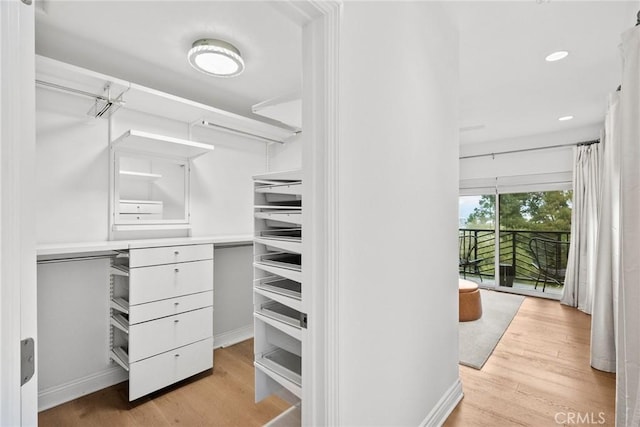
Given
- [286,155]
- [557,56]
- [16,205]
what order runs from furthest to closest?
[286,155] < [557,56] < [16,205]

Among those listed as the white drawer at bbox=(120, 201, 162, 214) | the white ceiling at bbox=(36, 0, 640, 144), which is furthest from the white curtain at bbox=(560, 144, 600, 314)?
the white drawer at bbox=(120, 201, 162, 214)

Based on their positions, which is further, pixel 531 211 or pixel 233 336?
pixel 531 211

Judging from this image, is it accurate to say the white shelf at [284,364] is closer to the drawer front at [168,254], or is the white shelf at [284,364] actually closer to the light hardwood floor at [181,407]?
the light hardwood floor at [181,407]

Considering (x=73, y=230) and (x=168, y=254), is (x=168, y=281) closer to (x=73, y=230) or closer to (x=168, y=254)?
(x=168, y=254)

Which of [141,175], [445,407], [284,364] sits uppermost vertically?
[141,175]

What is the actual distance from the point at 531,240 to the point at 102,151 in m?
5.51

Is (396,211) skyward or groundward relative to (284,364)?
skyward

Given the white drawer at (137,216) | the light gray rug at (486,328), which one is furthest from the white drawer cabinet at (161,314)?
the light gray rug at (486,328)

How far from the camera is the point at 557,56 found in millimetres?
2336

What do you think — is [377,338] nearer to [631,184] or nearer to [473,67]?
[631,184]

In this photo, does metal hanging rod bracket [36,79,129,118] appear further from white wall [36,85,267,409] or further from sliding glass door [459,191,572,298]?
sliding glass door [459,191,572,298]

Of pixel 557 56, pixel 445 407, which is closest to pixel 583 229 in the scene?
pixel 557 56

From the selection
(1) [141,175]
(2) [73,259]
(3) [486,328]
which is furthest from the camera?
(3) [486,328]

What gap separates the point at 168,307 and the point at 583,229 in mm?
4905
